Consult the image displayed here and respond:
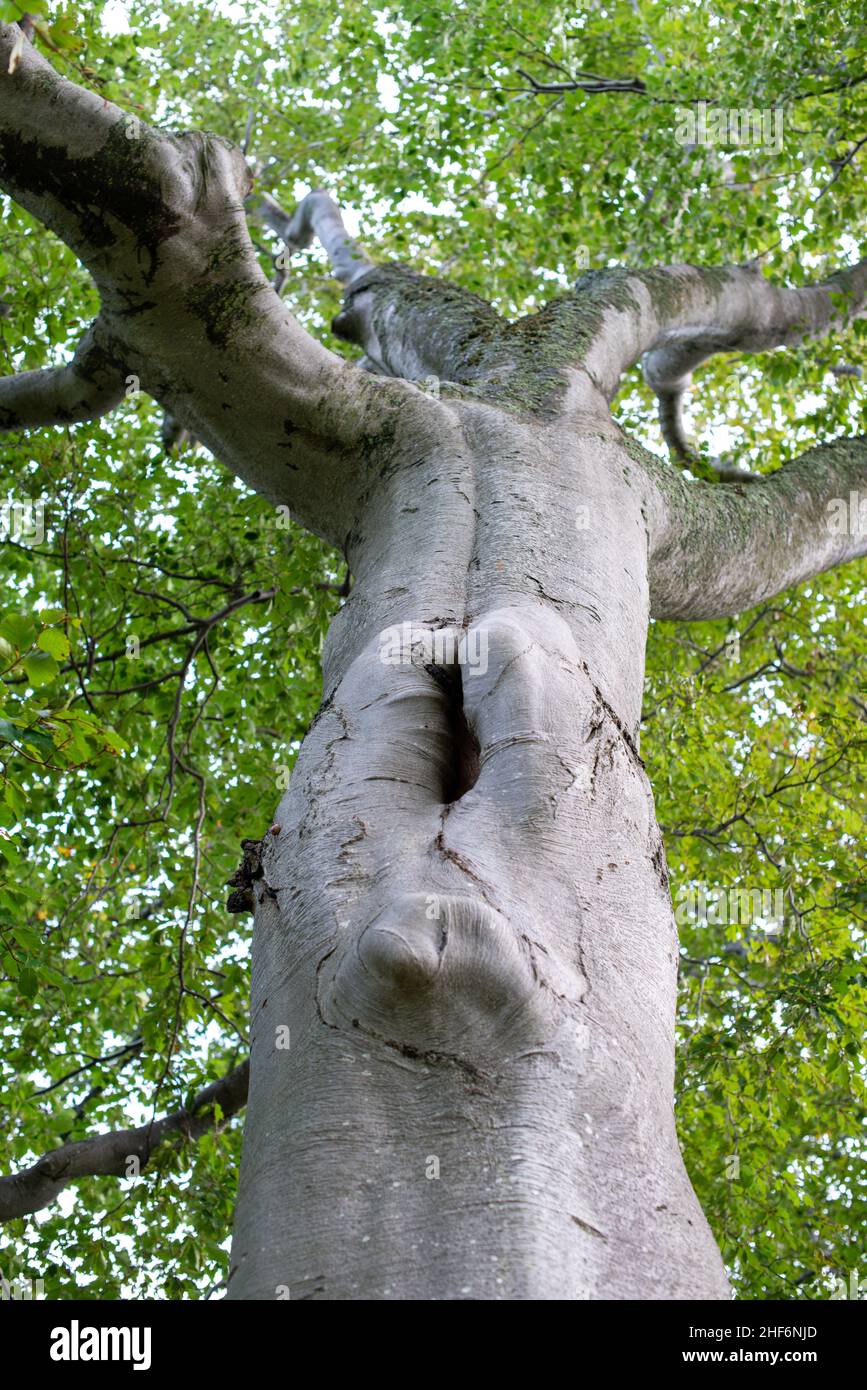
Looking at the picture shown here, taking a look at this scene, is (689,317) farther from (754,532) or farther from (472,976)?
(472,976)

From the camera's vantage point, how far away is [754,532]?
417cm

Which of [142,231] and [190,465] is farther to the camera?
[190,465]

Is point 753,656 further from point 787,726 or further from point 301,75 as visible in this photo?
point 301,75

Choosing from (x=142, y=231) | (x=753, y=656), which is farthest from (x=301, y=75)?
(x=142, y=231)

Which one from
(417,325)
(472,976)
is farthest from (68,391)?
(472,976)

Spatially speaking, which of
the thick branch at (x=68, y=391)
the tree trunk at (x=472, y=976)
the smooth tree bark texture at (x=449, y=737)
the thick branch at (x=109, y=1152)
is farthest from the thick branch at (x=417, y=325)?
the thick branch at (x=109, y=1152)

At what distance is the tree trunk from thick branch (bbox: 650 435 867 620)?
113 cm

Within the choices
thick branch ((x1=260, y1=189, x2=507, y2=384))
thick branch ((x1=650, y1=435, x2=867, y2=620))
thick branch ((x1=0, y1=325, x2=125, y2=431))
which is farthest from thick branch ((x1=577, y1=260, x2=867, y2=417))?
thick branch ((x1=0, y1=325, x2=125, y2=431))

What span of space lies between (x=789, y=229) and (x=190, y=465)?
3928 millimetres

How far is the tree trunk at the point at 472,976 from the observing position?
1.61 meters

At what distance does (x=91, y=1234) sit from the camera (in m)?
5.41

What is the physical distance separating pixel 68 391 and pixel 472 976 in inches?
115
